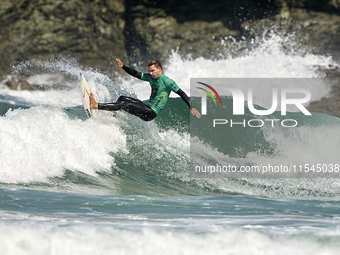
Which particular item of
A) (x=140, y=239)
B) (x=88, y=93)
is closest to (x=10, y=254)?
(x=140, y=239)

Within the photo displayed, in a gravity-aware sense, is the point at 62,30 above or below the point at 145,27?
below

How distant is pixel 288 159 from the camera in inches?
269

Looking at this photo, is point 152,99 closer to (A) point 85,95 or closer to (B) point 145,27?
(A) point 85,95

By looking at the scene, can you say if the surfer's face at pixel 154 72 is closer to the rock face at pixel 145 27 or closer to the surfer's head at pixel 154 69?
the surfer's head at pixel 154 69

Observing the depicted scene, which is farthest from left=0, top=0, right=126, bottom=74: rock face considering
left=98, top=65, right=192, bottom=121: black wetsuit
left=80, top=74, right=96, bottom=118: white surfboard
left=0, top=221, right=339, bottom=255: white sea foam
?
left=0, top=221, right=339, bottom=255: white sea foam

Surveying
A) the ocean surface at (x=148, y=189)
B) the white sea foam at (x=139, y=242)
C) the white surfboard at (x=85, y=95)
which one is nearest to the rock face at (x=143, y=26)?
the ocean surface at (x=148, y=189)

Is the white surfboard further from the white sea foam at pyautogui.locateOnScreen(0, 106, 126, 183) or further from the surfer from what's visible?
the white sea foam at pyautogui.locateOnScreen(0, 106, 126, 183)

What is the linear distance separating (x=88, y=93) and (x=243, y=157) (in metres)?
2.78

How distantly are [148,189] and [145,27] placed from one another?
12947 millimetres

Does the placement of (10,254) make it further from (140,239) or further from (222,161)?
(222,161)

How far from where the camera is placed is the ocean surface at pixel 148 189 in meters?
2.48

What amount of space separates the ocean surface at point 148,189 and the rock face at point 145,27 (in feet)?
22.3

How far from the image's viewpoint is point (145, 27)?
660 inches

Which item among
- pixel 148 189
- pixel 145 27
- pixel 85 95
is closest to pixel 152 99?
pixel 85 95
